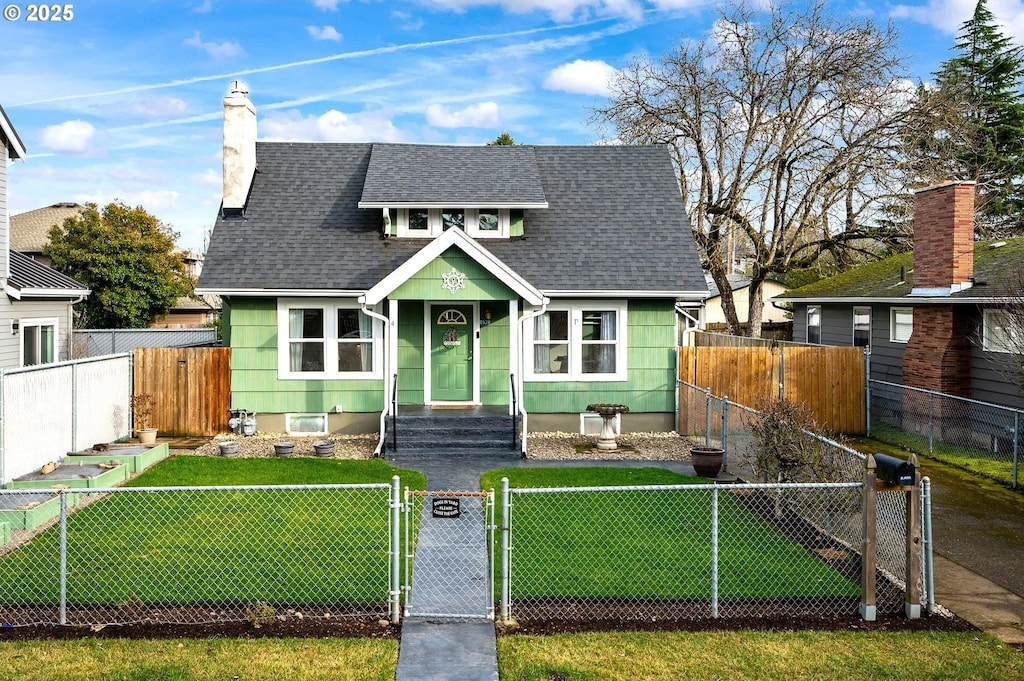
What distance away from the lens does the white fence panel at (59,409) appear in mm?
11594

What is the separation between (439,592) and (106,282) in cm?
3531

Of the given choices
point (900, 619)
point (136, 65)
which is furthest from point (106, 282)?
point (900, 619)

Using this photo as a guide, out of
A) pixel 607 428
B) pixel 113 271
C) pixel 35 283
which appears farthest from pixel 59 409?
pixel 113 271

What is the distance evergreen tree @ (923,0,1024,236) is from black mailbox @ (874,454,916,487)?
27.9 m

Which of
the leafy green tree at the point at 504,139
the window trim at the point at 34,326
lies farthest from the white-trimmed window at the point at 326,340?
the leafy green tree at the point at 504,139

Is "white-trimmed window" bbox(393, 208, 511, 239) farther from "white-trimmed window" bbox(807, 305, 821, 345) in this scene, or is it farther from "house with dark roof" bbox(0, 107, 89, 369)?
"white-trimmed window" bbox(807, 305, 821, 345)

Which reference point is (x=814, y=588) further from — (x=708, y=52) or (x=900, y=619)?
(x=708, y=52)

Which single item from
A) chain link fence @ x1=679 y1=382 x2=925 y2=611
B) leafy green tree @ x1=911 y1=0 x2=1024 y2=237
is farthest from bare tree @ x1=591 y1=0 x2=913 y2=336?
chain link fence @ x1=679 y1=382 x2=925 y2=611

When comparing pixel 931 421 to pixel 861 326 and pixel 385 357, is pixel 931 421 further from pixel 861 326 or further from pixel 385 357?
pixel 385 357

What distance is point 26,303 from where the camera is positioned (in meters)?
19.0

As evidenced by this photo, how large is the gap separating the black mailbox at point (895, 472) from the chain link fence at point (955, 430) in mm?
6930

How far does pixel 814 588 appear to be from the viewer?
8.09 m

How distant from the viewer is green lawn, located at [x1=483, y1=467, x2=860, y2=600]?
26.4ft

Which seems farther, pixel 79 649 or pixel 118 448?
pixel 118 448
